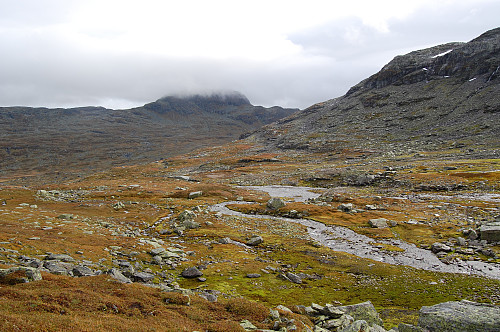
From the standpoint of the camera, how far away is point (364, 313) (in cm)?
1939

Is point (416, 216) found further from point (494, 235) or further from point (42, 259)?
point (42, 259)

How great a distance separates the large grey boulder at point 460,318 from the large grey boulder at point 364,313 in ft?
9.69

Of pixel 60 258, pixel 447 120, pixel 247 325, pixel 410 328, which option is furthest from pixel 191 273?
pixel 447 120

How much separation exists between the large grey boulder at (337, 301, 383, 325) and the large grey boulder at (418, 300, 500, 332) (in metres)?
2.95

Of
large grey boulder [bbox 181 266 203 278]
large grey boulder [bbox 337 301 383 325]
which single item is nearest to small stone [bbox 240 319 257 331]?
large grey boulder [bbox 337 301 383 325]

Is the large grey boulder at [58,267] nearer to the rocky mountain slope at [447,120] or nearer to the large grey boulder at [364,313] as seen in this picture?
the large grey boulder at [364,313]

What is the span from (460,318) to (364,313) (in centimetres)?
560

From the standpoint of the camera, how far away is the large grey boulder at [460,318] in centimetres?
1538

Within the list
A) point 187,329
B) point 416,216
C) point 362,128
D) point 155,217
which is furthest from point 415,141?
point 187,329

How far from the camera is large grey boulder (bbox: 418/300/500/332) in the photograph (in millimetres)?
15377

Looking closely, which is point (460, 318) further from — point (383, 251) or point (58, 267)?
point (58, 267)

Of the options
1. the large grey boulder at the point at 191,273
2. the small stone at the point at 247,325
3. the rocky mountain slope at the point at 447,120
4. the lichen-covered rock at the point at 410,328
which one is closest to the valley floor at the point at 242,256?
the large grey boulder at the point at 191,273

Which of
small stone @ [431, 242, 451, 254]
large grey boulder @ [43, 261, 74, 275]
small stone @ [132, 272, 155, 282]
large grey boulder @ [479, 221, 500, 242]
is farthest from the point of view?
large grey boulder @ [479, 221, 500, 242]

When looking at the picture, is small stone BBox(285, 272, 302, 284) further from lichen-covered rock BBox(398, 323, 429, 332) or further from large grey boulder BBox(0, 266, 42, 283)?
large grey boulder BBox(0, 266, 42, 283)
